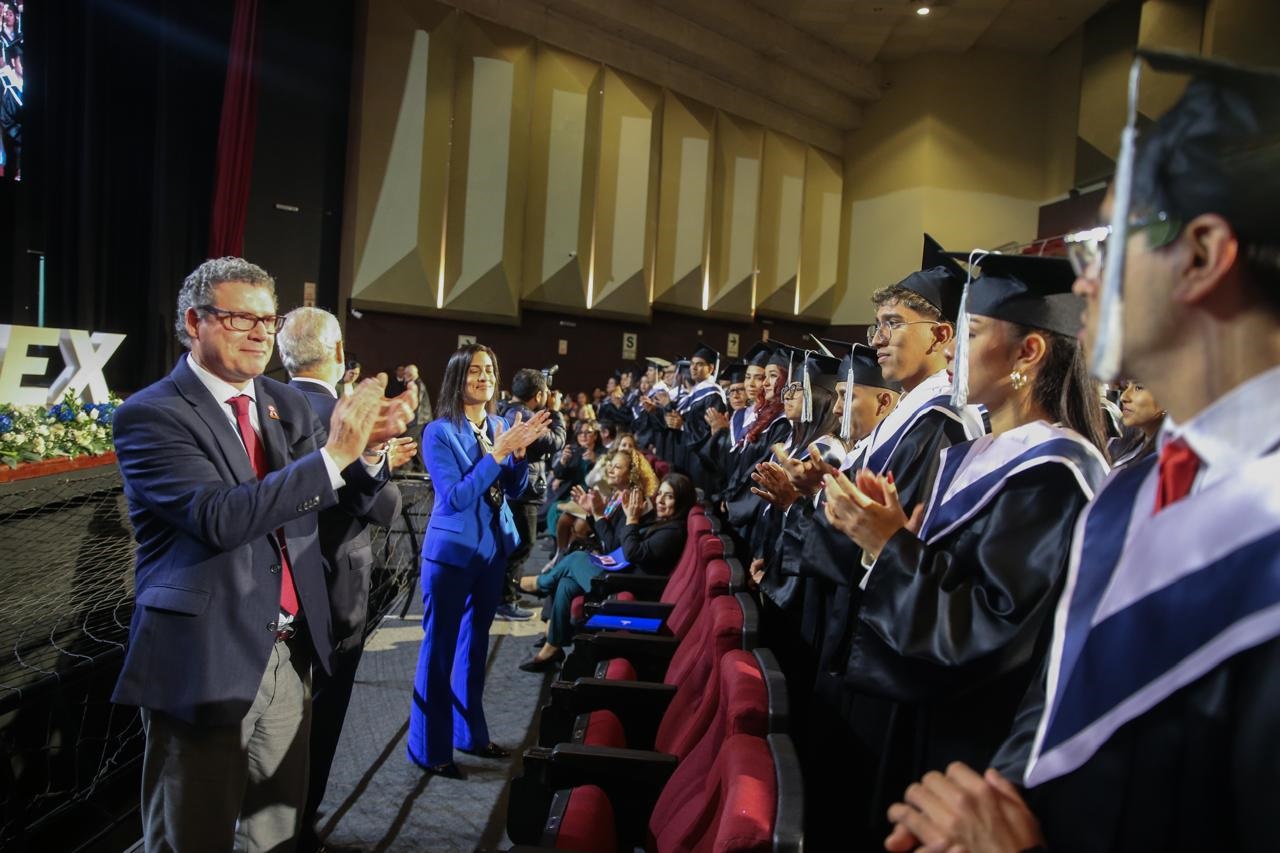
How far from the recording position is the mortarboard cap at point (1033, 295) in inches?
64.5

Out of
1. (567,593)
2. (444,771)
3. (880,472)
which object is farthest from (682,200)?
(880,472)

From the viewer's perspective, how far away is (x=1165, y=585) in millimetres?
794

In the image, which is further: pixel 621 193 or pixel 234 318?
pixel 621 193

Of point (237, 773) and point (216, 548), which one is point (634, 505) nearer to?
point (237, 773)

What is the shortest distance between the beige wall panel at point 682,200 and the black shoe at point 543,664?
8.54m

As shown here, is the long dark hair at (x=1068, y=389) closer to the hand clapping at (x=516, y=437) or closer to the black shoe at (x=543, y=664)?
the hand clapping at (x=516, y=437)

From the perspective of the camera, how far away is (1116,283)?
0.76m

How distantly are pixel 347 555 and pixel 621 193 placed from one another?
1009 cm

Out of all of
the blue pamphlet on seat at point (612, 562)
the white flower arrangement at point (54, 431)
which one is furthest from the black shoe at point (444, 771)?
the white flower arrangement at point (54, 431)

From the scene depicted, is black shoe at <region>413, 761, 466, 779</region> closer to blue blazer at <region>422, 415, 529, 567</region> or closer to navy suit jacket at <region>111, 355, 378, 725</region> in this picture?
blue blazer at <region>422, 415, 529, 567</region>

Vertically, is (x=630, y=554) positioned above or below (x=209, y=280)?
Result: below

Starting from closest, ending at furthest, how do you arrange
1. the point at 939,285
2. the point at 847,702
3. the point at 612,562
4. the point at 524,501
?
the point at 847,702 → the point at 939,285 → the point at 612,562 → the point at 524,501

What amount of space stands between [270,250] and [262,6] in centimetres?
272

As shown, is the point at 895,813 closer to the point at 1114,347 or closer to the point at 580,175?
the point at 1114,347
